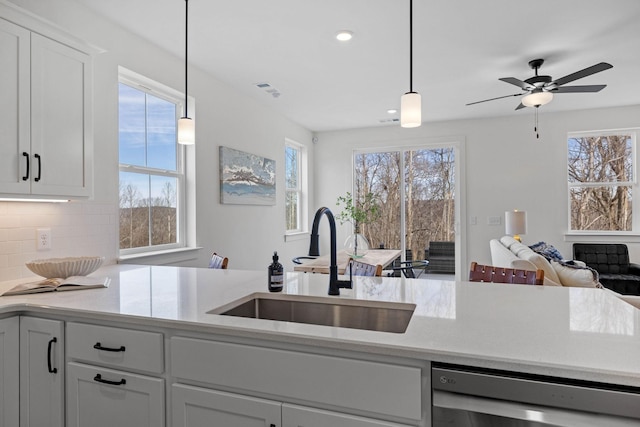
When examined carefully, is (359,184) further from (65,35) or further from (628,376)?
(628,376)

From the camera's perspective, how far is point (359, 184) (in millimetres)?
6465

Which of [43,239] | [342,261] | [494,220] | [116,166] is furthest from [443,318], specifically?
[494,220]

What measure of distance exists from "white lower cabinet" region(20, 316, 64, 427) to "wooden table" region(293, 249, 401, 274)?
6.38ft

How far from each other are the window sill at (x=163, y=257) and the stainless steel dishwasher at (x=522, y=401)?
2500mm

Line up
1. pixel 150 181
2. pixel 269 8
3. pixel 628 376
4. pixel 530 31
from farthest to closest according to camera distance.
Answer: pixel 150 181 < pixel 530 31 < pixel 269 8 < pixel 628 376

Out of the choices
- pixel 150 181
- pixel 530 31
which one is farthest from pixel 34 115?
pixel 530 31

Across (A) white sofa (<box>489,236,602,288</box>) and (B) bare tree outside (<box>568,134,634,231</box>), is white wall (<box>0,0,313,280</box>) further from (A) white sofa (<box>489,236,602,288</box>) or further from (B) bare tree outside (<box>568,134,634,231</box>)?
(B) bare tree outside (<box>568,134,634,231</box>)

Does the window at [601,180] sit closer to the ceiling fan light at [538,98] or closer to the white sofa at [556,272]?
the ceiling fan light at [538,98]

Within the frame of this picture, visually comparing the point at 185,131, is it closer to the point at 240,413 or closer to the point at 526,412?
the point at 240,413

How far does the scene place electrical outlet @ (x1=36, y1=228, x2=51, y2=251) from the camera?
2209 mm

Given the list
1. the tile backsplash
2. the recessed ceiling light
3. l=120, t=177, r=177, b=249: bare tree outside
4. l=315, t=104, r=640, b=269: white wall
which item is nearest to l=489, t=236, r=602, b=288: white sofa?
the recessed ceiling light

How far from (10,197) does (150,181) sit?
1.40 m

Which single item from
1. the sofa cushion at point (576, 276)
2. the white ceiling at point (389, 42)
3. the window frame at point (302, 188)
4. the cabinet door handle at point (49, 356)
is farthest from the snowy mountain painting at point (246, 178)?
the sofa cushion at point (576, 276)

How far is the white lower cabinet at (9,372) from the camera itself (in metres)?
1.50
